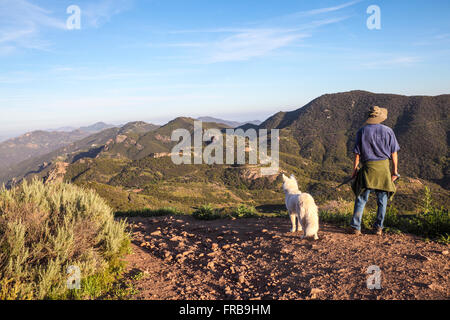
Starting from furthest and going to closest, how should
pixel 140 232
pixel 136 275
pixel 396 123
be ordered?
pixel 396 123
pixel 140 232
pixel 136 275

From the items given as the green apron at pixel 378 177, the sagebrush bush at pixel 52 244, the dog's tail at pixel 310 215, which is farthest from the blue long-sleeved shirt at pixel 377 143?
the sagebrush bush at pixel 52 244

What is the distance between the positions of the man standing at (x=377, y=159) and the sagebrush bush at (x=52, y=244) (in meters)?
4.99

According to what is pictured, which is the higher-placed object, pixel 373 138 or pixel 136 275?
pixel 373 138

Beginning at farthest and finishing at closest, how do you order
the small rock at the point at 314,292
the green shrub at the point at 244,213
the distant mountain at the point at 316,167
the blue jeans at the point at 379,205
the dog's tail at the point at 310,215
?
the distant mountain at the point at 316,167
the green shrub at the point at 244,213
the blue jeans at the point at 379,205
the dog's tail at the point at 310,215
the small rock at the point at 314,292

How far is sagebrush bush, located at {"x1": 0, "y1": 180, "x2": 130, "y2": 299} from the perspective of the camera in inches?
126

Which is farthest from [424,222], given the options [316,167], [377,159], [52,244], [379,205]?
[316,167]

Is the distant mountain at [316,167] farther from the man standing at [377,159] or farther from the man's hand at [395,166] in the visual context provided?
the man's hand at [395,166]

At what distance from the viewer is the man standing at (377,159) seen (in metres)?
5.00

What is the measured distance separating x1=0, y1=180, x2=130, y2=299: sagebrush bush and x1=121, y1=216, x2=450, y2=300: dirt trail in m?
0.58

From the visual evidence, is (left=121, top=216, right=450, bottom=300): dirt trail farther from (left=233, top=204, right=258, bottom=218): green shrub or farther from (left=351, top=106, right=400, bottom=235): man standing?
(left=233, top=204, right=258, bottom=218): green shrub
